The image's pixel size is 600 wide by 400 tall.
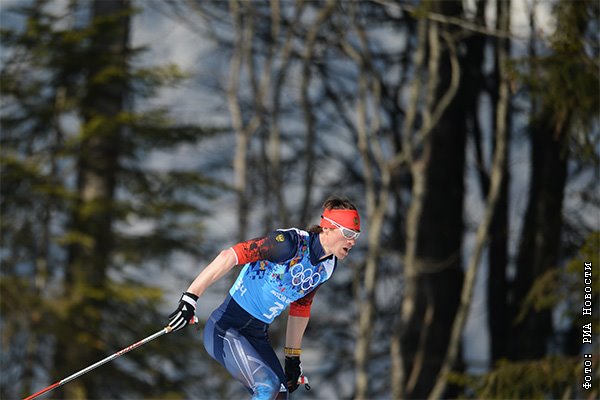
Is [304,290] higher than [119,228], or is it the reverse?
[304,290]

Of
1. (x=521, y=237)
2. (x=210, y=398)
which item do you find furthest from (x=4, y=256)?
(x=521, y=237)

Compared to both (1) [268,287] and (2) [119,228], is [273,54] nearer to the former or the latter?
(2) [119,228]

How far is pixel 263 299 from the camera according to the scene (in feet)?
19.6

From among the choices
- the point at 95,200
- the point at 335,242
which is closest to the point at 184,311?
the point at 335,242

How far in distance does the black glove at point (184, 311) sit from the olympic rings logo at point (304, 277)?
0.61 m

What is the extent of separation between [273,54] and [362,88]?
88.2 inches

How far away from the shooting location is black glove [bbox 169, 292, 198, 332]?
541 cm

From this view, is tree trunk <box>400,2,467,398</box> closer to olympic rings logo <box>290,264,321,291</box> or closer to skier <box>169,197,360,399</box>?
skier <box>169,197,360,399</box>

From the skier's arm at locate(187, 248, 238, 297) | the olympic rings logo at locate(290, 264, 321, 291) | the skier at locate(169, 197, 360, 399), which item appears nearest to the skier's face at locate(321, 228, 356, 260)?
the skier at locate(169, 197, 360, 399)

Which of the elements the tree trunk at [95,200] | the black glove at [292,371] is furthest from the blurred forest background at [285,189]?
the black glove at [292,371]

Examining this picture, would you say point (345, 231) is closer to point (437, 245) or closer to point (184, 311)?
point (184, 311)

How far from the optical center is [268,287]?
5906 millimetres

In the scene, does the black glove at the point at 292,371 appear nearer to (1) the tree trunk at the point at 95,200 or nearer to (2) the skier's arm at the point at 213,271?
(2) the skier's arm at the point at 213,271

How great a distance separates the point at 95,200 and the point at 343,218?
1279cm
